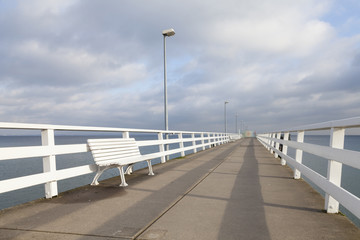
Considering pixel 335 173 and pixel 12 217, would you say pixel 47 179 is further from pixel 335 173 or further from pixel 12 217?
pixel 335 173

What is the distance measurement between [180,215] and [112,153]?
8.88 ft

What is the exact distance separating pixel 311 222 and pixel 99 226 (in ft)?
8.30

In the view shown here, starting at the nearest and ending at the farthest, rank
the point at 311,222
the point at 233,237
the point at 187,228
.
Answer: the point at 233,237
the point at 187,228
the point at 311,222

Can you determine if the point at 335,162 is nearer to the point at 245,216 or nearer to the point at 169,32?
the point at 245,216

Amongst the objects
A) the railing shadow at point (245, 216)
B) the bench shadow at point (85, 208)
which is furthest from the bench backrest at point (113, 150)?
the railing shadow at point (245, 216)

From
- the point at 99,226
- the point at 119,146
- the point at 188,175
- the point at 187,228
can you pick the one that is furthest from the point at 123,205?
the point at 188,175

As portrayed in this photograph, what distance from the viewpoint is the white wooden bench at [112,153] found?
5.00m

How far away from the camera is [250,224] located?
296 centimetres

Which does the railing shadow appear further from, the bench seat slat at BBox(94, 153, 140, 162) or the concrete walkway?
the bench seat slat at BBox(94, 153, 140, 162)

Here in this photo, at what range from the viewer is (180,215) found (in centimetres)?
327

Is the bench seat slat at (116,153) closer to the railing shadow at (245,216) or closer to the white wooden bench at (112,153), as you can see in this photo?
the white wooden bench at (112,153)

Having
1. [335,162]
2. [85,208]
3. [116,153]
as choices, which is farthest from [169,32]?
[335,162]

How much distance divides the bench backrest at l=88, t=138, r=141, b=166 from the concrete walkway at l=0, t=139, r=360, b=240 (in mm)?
563

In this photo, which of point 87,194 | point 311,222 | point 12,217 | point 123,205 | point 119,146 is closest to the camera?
point 311,222
